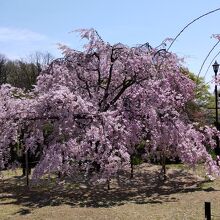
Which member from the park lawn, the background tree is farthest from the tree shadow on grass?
the background tree

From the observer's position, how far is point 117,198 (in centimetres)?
1525

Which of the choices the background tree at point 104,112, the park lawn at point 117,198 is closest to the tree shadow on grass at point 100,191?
the park lawn at point 117,198

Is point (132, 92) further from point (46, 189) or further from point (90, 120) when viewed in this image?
point (46, 189)

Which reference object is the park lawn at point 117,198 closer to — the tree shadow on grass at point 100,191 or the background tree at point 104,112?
the tree shadow on grass at point 100,191

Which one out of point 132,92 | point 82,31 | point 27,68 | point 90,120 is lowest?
point 90,120

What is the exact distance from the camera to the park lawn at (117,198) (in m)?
12.5

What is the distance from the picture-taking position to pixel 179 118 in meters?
18.0

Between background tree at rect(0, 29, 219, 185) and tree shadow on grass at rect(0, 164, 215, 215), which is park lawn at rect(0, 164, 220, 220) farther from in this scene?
background tree at rect(0, 29, 219, 185)

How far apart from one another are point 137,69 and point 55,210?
6824 millimetres

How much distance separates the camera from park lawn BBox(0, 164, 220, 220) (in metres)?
12.5

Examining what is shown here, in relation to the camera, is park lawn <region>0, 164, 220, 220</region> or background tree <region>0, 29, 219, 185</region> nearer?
park lawn <region>0, 164, 220, 220</region>

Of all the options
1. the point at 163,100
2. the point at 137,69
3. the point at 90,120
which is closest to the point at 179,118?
the point at 163,100

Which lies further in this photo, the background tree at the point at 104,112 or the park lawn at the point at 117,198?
the background tree at the point at 104,112

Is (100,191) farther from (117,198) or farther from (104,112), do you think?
(104,112)
